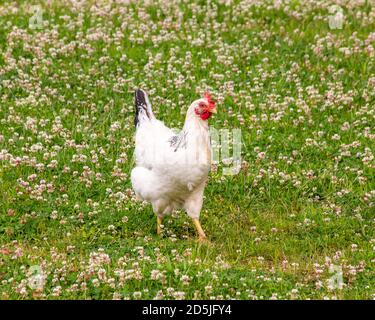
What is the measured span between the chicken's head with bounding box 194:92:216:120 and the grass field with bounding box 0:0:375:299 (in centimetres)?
160

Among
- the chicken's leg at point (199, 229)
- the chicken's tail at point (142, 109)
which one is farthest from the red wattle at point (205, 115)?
the chicken's tail at point (142, 109)

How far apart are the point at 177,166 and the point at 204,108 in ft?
2.58

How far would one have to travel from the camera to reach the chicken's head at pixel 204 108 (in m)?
12.8

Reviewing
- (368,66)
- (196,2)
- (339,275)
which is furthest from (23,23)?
(339,275)

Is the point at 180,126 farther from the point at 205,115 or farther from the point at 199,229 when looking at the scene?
the point at 205,115

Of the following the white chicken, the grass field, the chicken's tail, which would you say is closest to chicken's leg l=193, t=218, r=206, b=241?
the white chicken

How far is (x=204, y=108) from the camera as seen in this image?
1277 cm

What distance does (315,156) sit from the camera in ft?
51.3

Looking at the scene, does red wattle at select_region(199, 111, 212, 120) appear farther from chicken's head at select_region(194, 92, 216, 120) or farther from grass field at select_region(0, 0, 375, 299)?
grass field at select_region(0, 0, 375, 299)

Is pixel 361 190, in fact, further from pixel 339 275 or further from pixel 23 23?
pixel 23 23

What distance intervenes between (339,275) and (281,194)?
2.94 meters

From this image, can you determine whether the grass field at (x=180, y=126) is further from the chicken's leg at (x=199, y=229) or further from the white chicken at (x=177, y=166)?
the white chicken at (x=177, y=166)

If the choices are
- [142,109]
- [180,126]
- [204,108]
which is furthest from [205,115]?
[180,126]
